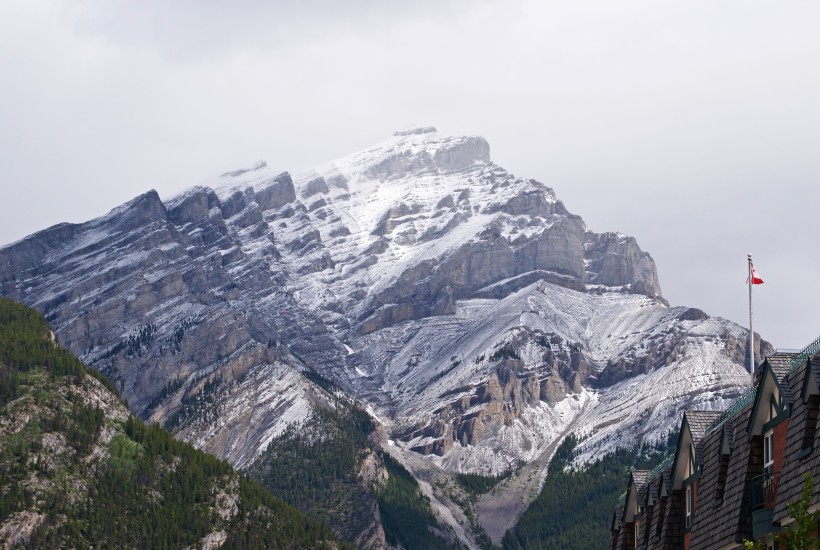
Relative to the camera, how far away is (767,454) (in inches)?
2042

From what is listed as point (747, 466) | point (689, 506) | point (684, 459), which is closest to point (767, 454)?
point (747, 466)

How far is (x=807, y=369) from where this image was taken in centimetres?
4731

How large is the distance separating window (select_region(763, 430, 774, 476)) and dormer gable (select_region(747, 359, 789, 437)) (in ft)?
0.74

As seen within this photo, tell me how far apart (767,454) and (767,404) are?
A: 68.2 inches

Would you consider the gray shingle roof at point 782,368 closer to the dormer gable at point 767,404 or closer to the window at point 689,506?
the dormer gable at point 767,404

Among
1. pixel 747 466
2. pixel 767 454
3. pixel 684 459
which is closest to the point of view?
pixel 767 454

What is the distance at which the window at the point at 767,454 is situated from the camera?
5119cm

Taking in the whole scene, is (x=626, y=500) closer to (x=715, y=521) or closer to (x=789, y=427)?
(x=715, y=521)

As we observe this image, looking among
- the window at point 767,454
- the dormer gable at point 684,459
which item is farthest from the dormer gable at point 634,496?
the window at point 767,454

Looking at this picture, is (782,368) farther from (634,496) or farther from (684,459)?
(634,496)

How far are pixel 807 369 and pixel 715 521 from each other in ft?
36.4

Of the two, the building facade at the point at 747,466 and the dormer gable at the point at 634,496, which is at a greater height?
the building facade at the point at 747,466

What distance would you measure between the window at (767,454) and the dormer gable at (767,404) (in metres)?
0.23

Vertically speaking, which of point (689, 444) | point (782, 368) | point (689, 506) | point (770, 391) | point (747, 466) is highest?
point (782, 368)
